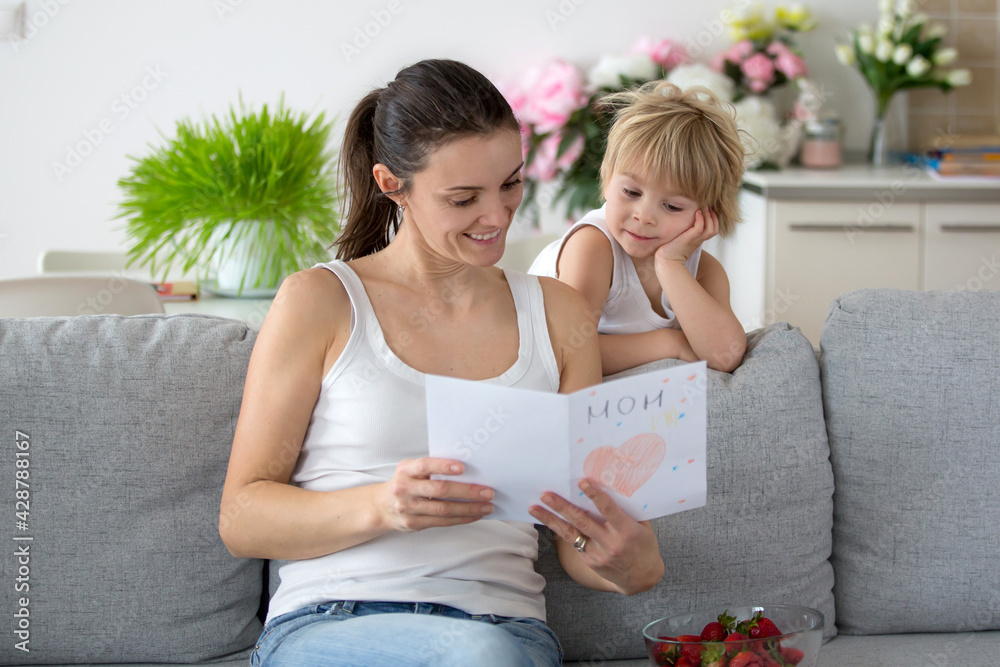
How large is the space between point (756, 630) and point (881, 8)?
Result: 123 inches

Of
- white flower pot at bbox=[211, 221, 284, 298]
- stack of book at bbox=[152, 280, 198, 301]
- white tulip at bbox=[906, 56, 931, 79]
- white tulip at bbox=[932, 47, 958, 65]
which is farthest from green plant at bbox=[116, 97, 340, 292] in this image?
white tulip at bbox=[932, 47, 958, 65]

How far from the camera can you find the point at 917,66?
3.40 metres

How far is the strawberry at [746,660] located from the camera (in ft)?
3.66

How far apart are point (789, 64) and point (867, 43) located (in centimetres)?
30

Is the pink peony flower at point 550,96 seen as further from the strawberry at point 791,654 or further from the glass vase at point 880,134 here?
the strawberry at point 791,654

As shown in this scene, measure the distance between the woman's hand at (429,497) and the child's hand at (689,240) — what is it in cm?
69

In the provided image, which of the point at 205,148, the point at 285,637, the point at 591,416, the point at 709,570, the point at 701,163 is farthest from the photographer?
the point at 205,148

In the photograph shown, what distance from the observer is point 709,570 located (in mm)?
1406

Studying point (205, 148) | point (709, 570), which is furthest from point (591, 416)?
point (205, 148)

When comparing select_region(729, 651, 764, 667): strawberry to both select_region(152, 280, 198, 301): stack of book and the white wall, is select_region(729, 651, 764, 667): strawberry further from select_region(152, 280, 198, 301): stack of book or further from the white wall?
the white wall

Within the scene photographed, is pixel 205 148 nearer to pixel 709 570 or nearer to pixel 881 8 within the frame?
pixel 709 570

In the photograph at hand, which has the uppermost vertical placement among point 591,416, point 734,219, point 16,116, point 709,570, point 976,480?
point 16,116

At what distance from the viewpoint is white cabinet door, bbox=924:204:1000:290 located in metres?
3.18

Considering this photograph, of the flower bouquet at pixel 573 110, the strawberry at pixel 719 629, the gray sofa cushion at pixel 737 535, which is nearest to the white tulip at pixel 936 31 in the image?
the flower bouquet at pixel 573 110
